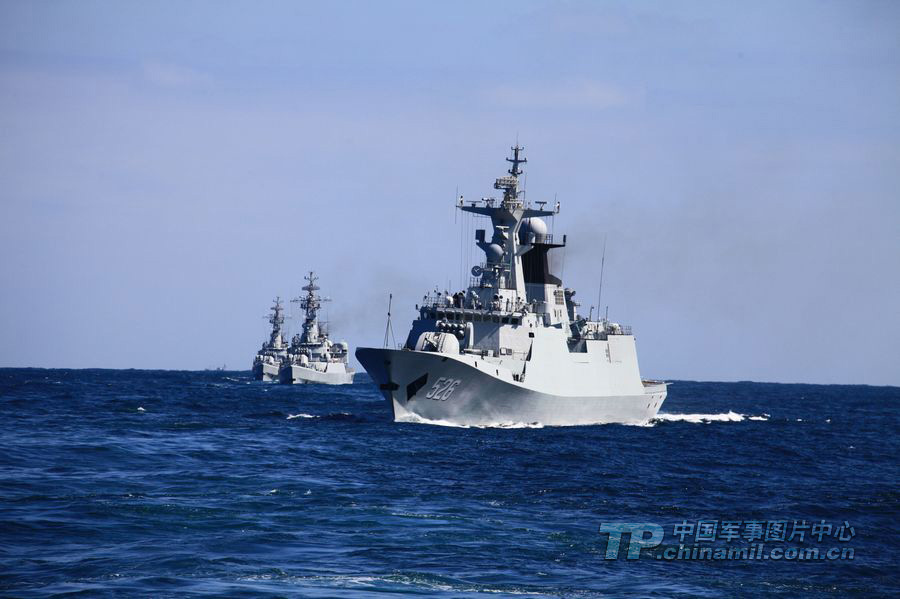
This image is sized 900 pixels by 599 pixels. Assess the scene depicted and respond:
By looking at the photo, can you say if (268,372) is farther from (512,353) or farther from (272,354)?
(512,353)

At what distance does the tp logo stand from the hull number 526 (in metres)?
18.8

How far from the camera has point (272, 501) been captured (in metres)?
24.3

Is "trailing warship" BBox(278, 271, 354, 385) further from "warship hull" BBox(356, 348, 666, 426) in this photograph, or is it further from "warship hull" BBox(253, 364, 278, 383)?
"warship hull" BBox(356, 348, 666, 426)

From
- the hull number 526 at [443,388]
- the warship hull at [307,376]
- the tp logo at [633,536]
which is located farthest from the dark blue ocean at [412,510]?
the warship hull at [307,376]

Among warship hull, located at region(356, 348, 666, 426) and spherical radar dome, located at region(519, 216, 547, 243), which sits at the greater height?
spherical radar dome, located at region(519, 216, 547, 243)

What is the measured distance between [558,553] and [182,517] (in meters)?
8.24

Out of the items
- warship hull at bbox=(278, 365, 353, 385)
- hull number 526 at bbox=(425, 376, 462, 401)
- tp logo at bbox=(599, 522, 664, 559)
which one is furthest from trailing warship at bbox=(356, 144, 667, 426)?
warship hull at bbox=(278, 365, 353, 385)

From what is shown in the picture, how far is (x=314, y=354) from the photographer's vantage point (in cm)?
11456

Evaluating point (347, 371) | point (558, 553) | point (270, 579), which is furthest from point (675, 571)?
point (347, 371)

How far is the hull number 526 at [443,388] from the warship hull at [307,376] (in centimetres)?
6649

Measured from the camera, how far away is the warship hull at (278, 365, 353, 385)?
4232 inches

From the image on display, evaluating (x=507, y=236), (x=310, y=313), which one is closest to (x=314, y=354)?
(x=310, y=313)

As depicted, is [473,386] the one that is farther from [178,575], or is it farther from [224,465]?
[178,575]

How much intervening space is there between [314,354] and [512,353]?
72803mm
